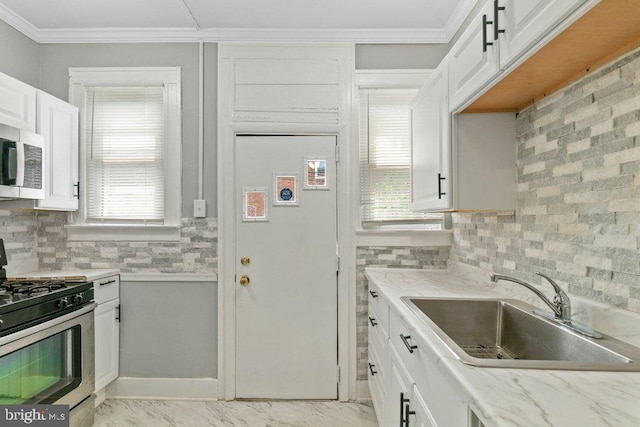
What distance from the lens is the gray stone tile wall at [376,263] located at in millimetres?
2727

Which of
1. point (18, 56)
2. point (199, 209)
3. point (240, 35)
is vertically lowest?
point (199, 209)

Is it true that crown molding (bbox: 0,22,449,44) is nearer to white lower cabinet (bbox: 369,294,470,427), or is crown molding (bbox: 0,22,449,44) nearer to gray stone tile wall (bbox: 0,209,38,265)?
gray stone tile wall (bbox: 0,209,38,265)

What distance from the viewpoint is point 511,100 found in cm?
170

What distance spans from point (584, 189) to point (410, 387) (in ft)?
3.30

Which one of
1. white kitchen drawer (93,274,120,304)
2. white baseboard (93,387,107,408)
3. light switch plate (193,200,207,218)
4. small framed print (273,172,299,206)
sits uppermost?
small framed print (273,172,299,206)

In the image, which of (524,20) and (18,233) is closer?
(524,20)

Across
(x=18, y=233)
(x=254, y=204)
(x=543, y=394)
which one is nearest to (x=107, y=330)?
(x=18, y=233)

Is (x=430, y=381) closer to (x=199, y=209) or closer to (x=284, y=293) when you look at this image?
(x=284, y=293)

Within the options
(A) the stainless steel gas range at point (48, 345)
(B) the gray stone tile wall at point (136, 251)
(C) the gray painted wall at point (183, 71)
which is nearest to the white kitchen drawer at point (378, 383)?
(B) the gray stone tile wall at point (136, 251)

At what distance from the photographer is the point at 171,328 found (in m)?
2.72

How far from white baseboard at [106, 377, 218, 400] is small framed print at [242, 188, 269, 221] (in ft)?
4.05

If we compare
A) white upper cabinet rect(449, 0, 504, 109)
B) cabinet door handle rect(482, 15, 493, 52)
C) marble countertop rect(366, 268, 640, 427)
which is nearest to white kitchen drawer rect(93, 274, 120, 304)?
marble countertop rect(366, 268, 640, 427)

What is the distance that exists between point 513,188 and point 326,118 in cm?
139

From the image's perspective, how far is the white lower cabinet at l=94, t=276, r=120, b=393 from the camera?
2.47 m
